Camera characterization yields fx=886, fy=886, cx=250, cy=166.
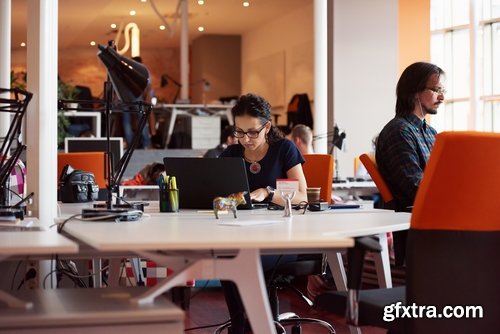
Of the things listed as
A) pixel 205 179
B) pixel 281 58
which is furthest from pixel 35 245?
pixel 281 58

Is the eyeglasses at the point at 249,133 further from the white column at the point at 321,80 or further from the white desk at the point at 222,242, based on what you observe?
the white column at the point at 321,80

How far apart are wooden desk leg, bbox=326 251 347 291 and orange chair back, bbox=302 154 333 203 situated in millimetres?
686

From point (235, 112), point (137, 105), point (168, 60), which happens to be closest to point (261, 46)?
point (168, 60)

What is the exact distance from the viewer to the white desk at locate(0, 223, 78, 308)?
231cm

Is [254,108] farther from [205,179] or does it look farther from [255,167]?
[205,179]

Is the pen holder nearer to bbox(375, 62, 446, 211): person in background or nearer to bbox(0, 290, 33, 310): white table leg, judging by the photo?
bbox(375, 62, 446, 211): person in background

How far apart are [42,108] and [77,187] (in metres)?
1.41

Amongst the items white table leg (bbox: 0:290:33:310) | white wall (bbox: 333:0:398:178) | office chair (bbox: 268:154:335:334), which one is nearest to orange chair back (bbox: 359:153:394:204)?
office chair (bbox: 268:154:335:334)

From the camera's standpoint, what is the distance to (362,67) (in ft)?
38.1

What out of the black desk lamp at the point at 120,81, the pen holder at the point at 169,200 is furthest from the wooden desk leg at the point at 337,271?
the black desk lamp at the point at 120,81

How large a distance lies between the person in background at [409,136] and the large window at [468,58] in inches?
306

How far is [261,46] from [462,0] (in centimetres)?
413

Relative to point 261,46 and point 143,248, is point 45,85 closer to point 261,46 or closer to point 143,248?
point 143,248

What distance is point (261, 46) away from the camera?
15.8 meters
